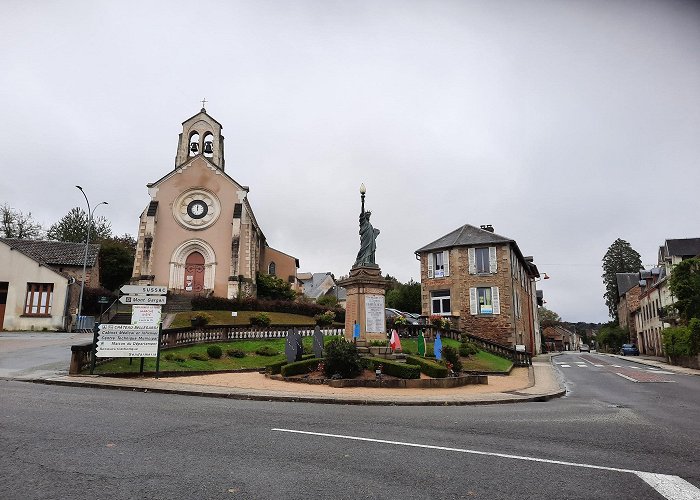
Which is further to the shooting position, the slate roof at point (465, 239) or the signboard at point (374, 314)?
the slate roof at point (465, 239)

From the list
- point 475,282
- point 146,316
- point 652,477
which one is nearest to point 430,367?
point 146,316

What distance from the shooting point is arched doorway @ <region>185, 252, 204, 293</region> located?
38375 mm

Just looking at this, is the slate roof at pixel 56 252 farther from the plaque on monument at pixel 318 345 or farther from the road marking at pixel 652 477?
the road marking at pixel 652 477

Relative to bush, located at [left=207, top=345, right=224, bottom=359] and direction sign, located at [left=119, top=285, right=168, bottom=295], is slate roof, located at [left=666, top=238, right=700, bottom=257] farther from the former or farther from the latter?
direction sign, located at [left=119, top=285, right=168, bottom=295]

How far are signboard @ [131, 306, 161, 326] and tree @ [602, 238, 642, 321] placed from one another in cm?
6956

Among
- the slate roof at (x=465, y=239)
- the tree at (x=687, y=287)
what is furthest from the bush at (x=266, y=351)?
the tree at (x=687, y=287)

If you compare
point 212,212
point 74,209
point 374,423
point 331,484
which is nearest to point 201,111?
point 212,212

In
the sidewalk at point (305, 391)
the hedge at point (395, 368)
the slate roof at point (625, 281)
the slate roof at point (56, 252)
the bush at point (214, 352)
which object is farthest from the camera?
the slate roof at point (625, 281)

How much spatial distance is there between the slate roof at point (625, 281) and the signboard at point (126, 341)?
62.2 metres

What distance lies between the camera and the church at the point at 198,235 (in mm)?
37375

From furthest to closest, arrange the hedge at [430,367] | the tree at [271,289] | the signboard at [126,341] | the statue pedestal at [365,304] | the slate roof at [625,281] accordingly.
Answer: the slate roof at [625,281] < the tree at [271,289] < the statue pedestal at [365,304] < the hedge at [430,367] < the signboard at [126,341]

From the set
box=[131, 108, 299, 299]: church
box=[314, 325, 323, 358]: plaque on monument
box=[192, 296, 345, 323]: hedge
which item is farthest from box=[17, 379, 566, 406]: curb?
box=[131, 108, 299, 299]: church

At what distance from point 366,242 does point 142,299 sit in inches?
344

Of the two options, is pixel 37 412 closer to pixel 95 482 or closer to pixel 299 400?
pixel 95 482
